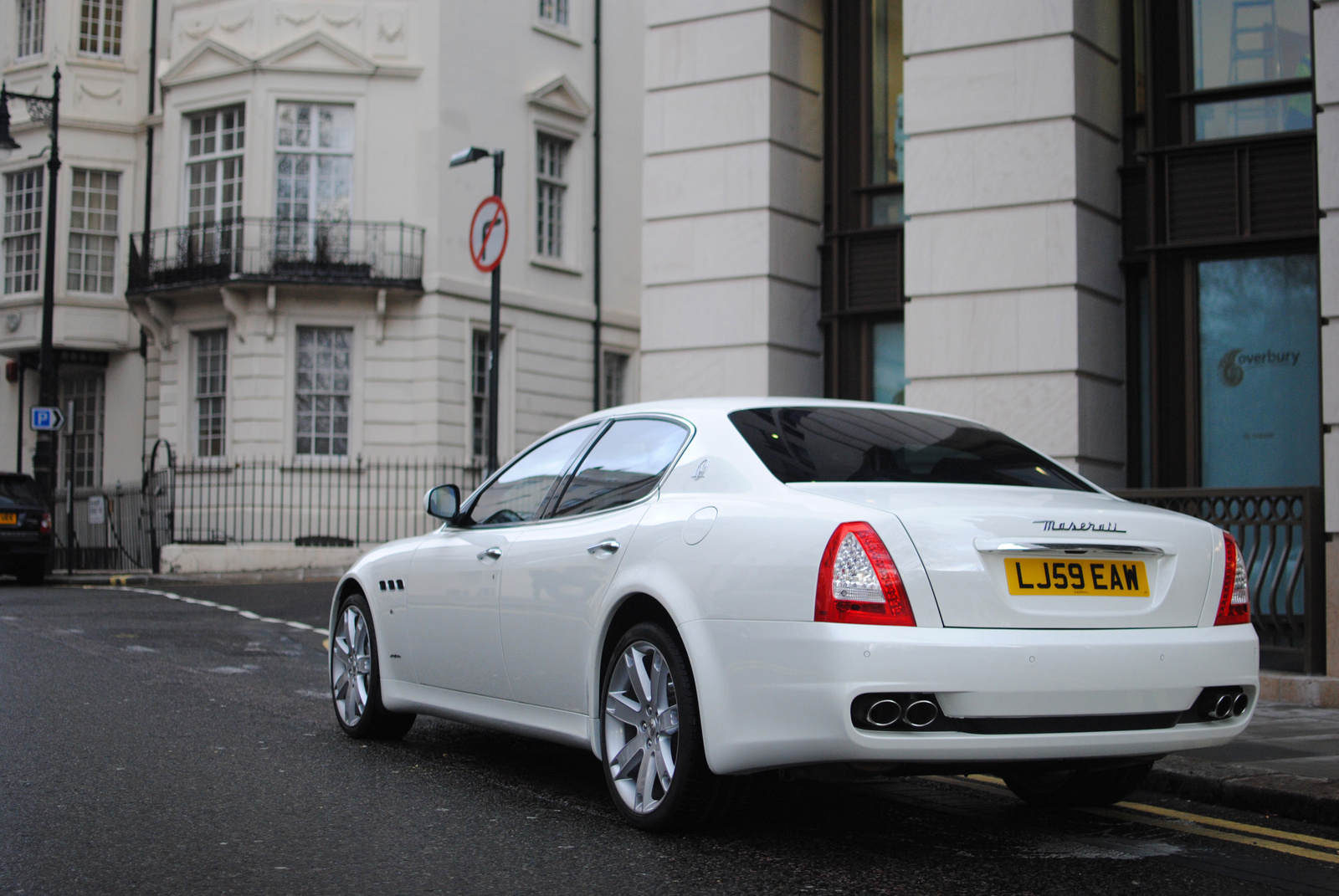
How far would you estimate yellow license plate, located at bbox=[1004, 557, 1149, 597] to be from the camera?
441 centimetres

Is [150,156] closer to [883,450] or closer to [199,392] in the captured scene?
[199,392]

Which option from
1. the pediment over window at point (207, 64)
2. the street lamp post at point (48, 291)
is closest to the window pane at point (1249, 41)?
the pediment over window at point (207, 64)

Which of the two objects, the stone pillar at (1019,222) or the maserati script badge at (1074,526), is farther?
the stone pillar at (1019,222)

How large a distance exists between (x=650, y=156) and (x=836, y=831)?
9.27m

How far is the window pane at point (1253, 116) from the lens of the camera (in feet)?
34.4

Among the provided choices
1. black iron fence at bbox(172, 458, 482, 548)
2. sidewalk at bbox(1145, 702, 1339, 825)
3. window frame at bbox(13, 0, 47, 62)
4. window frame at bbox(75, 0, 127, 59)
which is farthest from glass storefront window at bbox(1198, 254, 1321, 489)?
window frame at bbox(13, 0, 47, 62)

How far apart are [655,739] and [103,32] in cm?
2795

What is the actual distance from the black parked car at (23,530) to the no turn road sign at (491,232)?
10.8 meters

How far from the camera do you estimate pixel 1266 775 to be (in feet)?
19.0

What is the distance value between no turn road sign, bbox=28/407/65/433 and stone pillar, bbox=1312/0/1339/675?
68.7 ft

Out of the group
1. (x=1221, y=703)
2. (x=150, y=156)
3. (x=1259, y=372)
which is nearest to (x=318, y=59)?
(x=150, y=156)

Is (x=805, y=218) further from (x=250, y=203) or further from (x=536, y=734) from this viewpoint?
(x=250, y=203)

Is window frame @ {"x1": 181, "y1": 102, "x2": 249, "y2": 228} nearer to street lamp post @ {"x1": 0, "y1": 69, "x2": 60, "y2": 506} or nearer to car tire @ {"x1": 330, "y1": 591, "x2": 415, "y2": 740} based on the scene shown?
street lamp post @ {"x1": 0, "y1": 69, "x2": 60, "y2": 506}

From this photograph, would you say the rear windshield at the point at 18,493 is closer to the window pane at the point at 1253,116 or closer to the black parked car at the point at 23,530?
the black parked car at the point at 23,530
